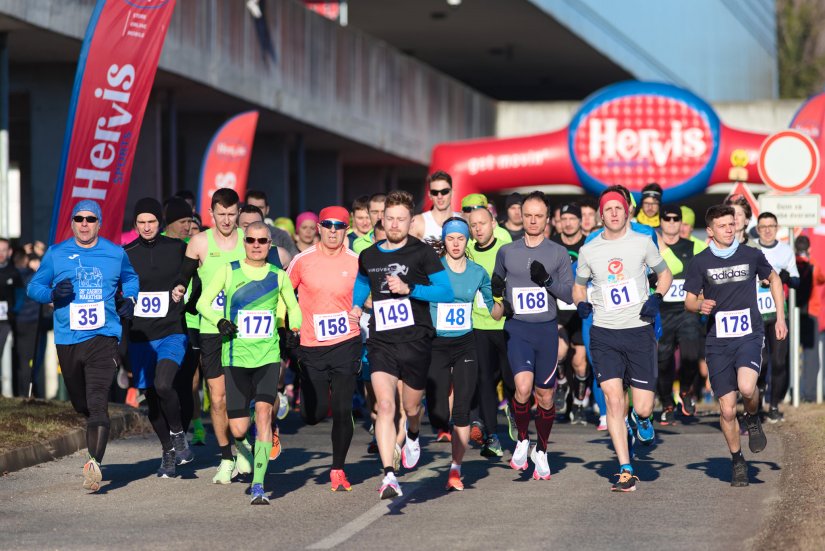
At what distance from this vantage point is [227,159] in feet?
73.5

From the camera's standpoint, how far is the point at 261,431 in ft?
34.5

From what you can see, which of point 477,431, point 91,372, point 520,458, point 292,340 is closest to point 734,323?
point 520,458

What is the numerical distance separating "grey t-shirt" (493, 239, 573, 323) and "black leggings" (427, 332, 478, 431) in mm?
675

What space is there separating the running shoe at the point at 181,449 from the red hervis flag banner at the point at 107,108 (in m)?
3.33

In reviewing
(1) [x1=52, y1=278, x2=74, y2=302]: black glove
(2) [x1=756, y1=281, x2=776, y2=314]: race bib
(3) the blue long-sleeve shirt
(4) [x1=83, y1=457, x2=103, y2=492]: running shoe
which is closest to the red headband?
(3) the blue long-sleeve shirt

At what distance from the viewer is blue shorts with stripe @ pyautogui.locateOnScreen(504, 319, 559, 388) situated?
11.7 metres

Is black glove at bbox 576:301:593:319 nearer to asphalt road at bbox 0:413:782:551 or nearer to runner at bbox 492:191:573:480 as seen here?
runner at bbox 492:191:573:480

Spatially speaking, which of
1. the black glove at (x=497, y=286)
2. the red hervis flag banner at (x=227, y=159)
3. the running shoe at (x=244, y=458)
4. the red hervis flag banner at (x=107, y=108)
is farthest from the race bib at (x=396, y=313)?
the red hervis flag banner at (x=227, y=159)

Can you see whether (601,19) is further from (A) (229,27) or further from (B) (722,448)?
(B) (722,448)

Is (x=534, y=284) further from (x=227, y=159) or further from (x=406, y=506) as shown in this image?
(x=227, y=159)

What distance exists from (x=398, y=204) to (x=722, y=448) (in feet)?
14.8

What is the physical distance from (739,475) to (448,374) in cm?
211

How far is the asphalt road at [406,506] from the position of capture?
29.2 ft

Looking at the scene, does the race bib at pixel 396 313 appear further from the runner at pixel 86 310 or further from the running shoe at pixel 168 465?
the running shoe at pixel 168 465
